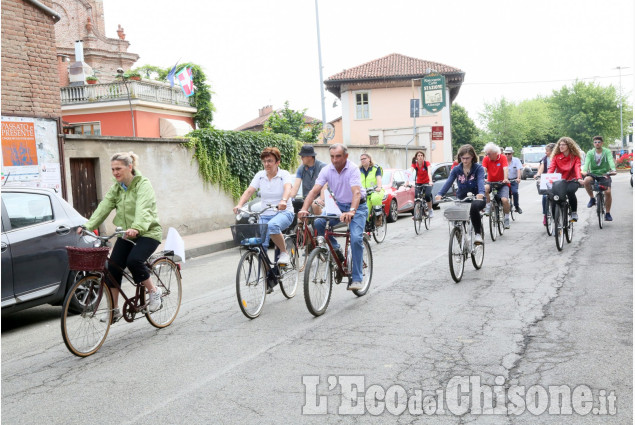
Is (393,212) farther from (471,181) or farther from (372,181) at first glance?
(471,181)

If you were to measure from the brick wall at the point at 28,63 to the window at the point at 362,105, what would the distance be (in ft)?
117

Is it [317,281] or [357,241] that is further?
[357,241]

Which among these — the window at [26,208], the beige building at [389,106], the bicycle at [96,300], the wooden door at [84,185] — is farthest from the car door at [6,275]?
the beige building at [389,106]

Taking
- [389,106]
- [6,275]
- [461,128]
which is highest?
[389,106]

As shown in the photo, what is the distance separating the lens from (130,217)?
20.7ft

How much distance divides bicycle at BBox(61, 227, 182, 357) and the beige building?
40.9 meters

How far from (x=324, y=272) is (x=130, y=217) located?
2.18 meters

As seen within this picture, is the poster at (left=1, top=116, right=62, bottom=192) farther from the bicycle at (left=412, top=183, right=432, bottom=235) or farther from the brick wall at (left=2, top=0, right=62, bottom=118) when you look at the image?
the bicycle at (left=412, top=183, right=432, bottom=235)

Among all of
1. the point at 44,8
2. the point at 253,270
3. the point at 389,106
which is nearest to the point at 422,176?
the point at 44,8

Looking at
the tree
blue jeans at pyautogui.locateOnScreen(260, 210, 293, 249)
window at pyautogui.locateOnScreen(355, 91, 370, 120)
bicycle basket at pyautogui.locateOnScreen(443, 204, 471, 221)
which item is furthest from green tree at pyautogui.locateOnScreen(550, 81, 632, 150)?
blue jeans at pyautogui.locateOnScreen(260, 210, 293, 249)

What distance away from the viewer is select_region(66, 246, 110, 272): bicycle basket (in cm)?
559

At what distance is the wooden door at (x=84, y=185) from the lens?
1409cm

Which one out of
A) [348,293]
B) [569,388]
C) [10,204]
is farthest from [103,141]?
[569,388]

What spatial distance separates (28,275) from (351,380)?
13.8ft
